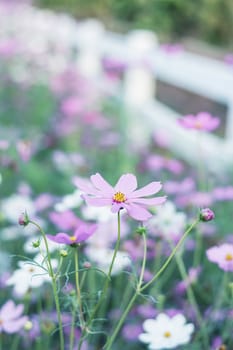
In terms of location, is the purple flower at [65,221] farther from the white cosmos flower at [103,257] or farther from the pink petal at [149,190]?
the pink petal at [149,190]

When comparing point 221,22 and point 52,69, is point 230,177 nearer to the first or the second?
point 52,69

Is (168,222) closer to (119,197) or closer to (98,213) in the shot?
(98,213)

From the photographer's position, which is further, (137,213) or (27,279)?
(27,279)

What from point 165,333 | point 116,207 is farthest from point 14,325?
point 116,207

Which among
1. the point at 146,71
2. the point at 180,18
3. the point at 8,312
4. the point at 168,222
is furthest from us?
the point at 180,18

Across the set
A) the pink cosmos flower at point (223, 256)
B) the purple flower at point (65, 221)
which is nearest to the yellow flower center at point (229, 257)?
the pink cosmos flower at point (223, 256)

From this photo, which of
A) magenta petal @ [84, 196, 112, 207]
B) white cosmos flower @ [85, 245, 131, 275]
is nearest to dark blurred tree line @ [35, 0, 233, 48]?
white cosmos flower @ [85, 245, 131, 275]

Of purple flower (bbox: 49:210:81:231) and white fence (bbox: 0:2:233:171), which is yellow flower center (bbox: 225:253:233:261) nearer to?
purple flower (bbox: 49:210:81:231)
